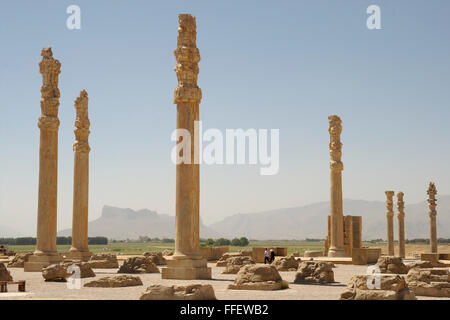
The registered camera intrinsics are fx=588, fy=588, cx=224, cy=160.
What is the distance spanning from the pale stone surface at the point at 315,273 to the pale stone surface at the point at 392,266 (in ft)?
11.7

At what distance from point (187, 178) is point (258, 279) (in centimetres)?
457

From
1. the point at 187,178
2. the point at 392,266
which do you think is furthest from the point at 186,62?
the point at 392,266

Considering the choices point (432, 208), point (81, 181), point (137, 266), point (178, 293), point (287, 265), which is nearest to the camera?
point (178, 293)

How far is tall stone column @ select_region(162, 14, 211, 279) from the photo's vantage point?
→ 18094 millimetres

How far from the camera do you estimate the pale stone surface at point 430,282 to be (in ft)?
45.4

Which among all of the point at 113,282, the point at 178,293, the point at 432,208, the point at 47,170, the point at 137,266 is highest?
the point at 47,170

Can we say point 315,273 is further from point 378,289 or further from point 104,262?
point 104,262

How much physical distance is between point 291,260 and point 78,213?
34.2ft

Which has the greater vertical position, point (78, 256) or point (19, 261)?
point (78, 256)

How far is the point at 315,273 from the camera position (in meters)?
17.4

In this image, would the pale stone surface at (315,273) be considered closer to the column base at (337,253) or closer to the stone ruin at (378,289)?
the stone ruin at (378,289)

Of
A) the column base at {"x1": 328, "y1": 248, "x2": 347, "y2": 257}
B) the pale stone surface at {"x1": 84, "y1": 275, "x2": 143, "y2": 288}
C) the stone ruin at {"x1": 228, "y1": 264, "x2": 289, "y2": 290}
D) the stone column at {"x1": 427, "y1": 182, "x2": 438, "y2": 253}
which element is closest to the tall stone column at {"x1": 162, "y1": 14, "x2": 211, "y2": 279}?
the pale stone surface at {"x1": 84, "y1": 275, "x2": 143, "y2": 288}

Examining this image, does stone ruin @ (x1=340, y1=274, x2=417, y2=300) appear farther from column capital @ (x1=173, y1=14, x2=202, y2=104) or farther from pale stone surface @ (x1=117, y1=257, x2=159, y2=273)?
pale stone surface @ (x1=117, y1=257, x2=159, y2=273)
